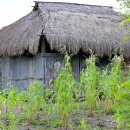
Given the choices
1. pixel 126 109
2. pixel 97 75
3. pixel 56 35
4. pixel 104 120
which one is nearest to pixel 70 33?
pixel 56 35

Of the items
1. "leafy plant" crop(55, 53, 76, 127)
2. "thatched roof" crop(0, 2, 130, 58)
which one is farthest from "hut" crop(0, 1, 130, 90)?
"leafy plant" crop(55, 53, 76, 127)

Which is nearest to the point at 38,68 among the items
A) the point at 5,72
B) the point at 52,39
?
the point at 52,39

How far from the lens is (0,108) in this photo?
22.1 feet

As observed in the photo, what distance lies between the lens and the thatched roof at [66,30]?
1091 cm

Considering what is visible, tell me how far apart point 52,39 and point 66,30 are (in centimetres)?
86

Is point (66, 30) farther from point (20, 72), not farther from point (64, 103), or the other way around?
point (64, 103)

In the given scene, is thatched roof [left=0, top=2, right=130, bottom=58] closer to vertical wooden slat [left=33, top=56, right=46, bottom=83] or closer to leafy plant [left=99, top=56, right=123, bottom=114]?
vertical wooden slat [left=33, top=56, right=46, bottom=83]

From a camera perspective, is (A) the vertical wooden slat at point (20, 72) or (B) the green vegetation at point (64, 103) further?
(A) the vertical wooden slat at point (20, 72)

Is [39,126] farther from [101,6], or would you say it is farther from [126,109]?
[101,6]

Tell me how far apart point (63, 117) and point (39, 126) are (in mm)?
493

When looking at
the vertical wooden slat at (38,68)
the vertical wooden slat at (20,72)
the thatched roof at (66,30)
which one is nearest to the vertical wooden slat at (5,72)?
the vertical wooden slat at (20,72)

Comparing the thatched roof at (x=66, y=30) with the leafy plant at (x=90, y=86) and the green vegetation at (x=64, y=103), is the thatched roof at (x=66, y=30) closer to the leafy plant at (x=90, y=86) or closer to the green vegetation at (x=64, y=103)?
the green vegetation at (x=64, y=103)

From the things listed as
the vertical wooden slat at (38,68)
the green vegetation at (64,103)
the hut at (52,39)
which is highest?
the hut at (52,39)

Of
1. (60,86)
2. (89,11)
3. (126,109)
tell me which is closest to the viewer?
(126,109)
